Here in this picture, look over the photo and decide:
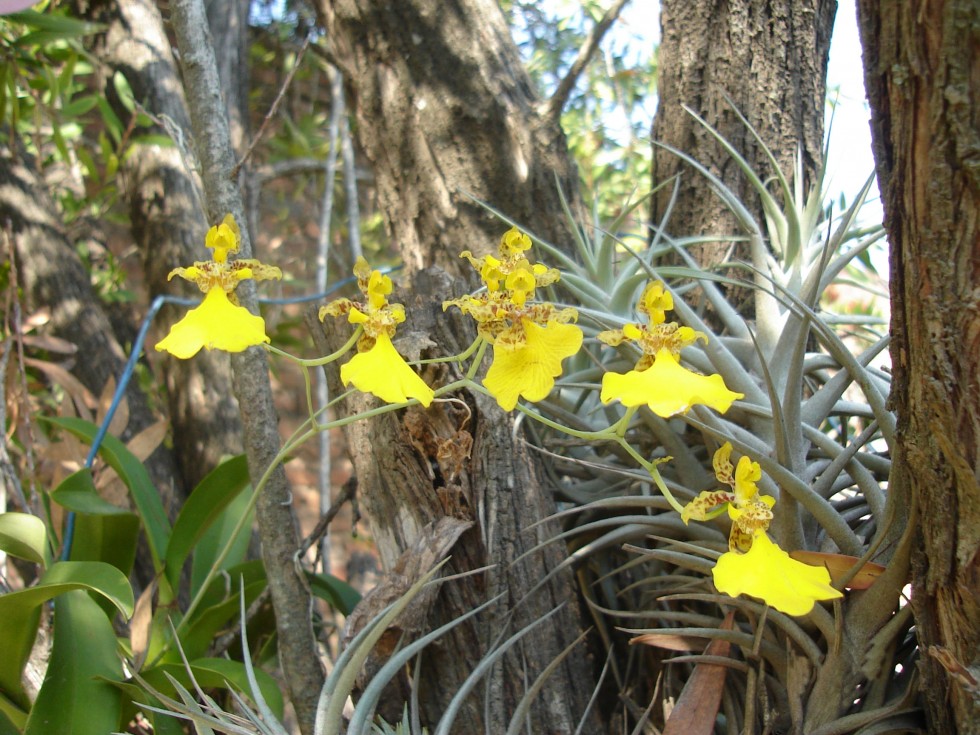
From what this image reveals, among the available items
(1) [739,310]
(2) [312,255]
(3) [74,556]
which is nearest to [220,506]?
(3) [74,556]

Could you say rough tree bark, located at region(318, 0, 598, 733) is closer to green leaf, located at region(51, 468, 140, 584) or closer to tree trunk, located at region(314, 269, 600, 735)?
tree trunk, located at region(314, 269, 600, 735)

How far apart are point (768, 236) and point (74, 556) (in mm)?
969

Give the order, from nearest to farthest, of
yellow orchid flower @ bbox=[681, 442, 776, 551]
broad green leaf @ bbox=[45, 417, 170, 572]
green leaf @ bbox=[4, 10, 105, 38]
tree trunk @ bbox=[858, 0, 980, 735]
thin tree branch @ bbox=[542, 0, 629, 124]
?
tree trunk @ bbox=[858, 0, 980, 735]
yellow orchid flower @ bbox=[681, 442, 776, 551]
broad green leaf @ bbox=[45, 417, 170, 572]
thin tree branch @ bbox=[542, 0, 629, 124]
green leaf @ bbox=[4, 10, 105, 38]

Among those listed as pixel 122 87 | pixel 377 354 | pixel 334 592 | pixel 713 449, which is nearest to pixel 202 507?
pixel 334 592

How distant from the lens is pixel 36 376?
59.7 inches

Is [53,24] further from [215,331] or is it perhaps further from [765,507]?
[765,507]

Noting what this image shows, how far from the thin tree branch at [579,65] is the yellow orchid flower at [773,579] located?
85 centimetres

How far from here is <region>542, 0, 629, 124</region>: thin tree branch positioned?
1.18 metres

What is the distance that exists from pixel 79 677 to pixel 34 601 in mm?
90

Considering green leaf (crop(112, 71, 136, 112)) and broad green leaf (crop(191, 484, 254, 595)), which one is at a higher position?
green leaf (crop(112, 71, 136, 112))

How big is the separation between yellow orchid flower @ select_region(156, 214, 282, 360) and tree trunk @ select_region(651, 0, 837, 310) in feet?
2.06

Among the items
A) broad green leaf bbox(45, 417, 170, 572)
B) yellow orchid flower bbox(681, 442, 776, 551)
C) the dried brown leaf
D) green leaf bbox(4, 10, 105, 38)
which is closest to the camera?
yellow orchid flower bbox(681, 442, 776, 551)

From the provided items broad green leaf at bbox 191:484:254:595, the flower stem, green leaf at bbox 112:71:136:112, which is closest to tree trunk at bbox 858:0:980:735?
the flower stem

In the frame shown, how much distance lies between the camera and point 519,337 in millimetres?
605
